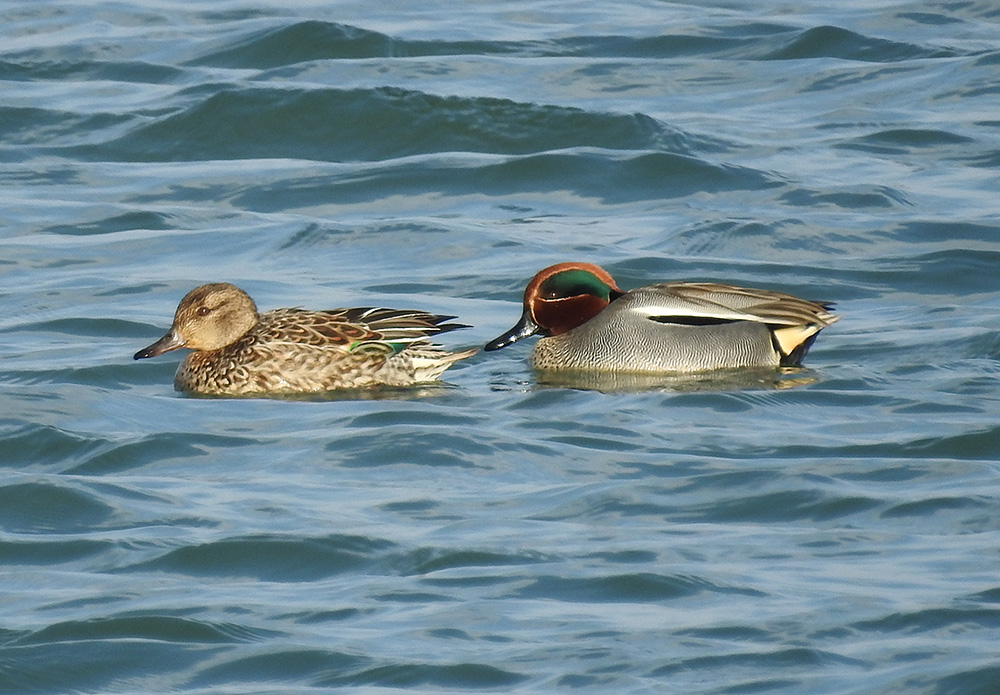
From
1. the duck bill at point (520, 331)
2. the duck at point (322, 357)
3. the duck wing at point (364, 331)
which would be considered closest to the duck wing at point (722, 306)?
the duck bill at point (520, 331)

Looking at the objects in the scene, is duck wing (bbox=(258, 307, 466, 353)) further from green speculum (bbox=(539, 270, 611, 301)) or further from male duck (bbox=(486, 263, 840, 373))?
green speculum (bbox=(539, 270, 611, 301))

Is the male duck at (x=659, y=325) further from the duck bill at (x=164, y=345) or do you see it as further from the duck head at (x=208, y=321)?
the duck bill at (x=164, y=345)

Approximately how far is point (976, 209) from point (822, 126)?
9.26 ft

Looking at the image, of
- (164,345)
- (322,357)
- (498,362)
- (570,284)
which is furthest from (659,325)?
(164,345)

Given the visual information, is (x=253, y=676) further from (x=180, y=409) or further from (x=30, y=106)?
(x=30, y=106)

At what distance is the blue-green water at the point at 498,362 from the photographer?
7.02 m

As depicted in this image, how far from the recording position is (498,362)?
1191 centimetres

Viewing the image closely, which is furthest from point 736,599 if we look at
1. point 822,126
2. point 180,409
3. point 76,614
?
point 822,126

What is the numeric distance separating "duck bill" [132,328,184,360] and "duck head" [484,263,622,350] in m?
1.72

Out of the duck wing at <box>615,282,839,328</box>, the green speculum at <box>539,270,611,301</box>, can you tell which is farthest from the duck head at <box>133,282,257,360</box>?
the duck wing at <box>615,282,839,328</box>

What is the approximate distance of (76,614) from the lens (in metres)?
7.26

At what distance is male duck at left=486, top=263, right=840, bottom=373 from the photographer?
37.2 feet

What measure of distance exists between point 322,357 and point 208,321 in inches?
27.5

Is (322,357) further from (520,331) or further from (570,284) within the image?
(570,284)
